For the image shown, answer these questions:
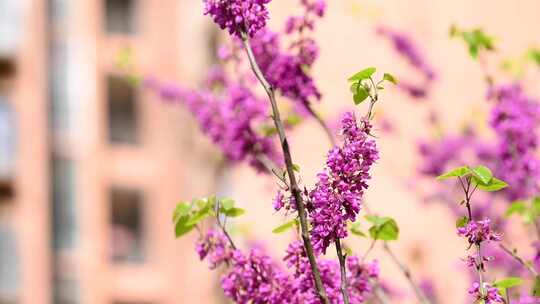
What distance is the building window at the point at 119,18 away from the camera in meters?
26.0

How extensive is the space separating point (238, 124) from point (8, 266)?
18.2 m

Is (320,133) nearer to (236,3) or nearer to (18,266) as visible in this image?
(18,266)

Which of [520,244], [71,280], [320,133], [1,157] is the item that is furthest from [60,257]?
[520,244]

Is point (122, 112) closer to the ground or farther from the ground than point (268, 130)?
farther from the ground

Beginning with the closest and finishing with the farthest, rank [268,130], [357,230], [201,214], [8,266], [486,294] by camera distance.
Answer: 1. [486,294]
2. [201,214]
3. [357,230]
4. [268,130]
5. [8,266]

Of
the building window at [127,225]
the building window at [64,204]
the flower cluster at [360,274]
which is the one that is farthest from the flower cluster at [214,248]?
the building window at [127,225]

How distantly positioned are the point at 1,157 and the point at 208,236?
65.0ft

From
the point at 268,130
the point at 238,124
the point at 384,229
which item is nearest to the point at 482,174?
the point at 384,229

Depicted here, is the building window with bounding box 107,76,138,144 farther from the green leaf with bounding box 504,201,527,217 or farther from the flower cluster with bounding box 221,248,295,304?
the flower cluster with bounding box 221,248,295,304

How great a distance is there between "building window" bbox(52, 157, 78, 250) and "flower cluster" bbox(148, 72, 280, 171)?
17990mm

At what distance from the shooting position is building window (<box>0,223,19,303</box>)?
69.9ft

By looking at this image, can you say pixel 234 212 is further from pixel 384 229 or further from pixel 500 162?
pixel 500 162

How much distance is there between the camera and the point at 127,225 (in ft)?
82.9

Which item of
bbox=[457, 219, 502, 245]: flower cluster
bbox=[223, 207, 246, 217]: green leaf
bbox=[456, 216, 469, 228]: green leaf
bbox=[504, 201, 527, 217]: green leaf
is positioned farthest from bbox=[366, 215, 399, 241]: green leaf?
bbox=[457, 219, 502, 245]: flower cluster
